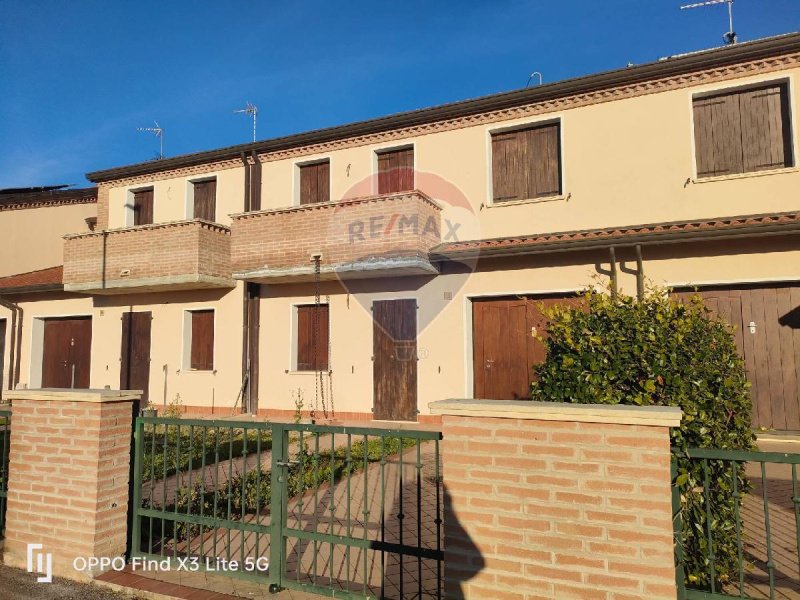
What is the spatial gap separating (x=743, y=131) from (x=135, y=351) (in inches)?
586

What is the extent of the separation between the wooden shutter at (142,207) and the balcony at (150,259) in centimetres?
157

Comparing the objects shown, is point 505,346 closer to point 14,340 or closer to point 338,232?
point 338,232

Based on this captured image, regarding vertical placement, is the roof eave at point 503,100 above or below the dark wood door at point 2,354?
above

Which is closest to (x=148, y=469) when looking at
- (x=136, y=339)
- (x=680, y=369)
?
(x=680, y=369)

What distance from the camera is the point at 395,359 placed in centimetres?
1144

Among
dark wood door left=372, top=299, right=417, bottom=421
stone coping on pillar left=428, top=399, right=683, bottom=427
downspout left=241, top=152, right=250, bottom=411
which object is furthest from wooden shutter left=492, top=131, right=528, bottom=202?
stone coping on pillar left=428, top=399, right=683, bottom=427

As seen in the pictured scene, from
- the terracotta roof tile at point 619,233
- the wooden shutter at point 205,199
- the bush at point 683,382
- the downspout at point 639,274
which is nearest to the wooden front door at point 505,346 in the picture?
the terracotta roof tile at point 619,233

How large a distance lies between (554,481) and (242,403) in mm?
10867

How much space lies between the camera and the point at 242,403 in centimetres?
1261

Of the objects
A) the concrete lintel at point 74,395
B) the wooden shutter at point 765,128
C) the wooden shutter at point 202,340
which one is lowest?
the concrete lintel at point 74,395

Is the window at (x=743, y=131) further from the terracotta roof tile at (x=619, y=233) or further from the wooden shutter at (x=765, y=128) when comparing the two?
the terracotta roof tile at (x=619, y=233)

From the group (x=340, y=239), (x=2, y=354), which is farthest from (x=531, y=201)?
(x=2, y=354)

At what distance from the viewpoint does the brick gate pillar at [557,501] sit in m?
2.72

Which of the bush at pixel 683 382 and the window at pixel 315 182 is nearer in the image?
the bush at pixel 683 382
